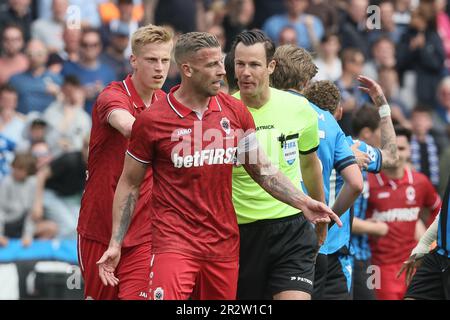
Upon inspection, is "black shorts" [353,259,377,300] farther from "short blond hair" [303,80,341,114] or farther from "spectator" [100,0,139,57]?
"spectator" [100,0,139,57]

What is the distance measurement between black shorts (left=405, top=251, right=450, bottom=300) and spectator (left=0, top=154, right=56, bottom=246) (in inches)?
233

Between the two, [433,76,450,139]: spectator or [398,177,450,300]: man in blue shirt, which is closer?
[398,177,450,300]: man in blue shirt

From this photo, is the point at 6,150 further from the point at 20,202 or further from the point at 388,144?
the point at 388,144

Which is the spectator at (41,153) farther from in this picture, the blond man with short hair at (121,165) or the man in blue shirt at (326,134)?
the man in blue shirt at (326,134)

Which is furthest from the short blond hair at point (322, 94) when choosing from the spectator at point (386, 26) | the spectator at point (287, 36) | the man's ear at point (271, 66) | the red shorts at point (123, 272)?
the spectator at point (386, 26)

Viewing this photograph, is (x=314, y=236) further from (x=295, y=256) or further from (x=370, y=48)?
(x=370, y=48)

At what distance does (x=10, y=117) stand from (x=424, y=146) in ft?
17.7

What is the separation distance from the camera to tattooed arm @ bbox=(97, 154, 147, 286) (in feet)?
25.6

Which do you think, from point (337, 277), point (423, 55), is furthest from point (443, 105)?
point (337, 277)

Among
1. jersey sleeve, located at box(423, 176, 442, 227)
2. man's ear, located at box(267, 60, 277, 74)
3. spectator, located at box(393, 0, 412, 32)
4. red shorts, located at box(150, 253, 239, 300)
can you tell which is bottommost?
red shorts, located at box(150, 253, 239, 300)

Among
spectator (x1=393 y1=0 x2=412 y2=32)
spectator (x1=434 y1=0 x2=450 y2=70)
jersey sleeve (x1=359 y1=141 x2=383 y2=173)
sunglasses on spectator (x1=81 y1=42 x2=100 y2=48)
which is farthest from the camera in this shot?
spectator (x1=393 y1=0 x2=412 y2=32)

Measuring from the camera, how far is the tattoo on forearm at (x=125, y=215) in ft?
25.9

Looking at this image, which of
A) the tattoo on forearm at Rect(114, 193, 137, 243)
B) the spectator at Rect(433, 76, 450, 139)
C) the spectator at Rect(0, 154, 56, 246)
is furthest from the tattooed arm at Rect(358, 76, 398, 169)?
the spectator at Rect(433, 76, 450, 139)

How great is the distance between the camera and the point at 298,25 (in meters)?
16.6
